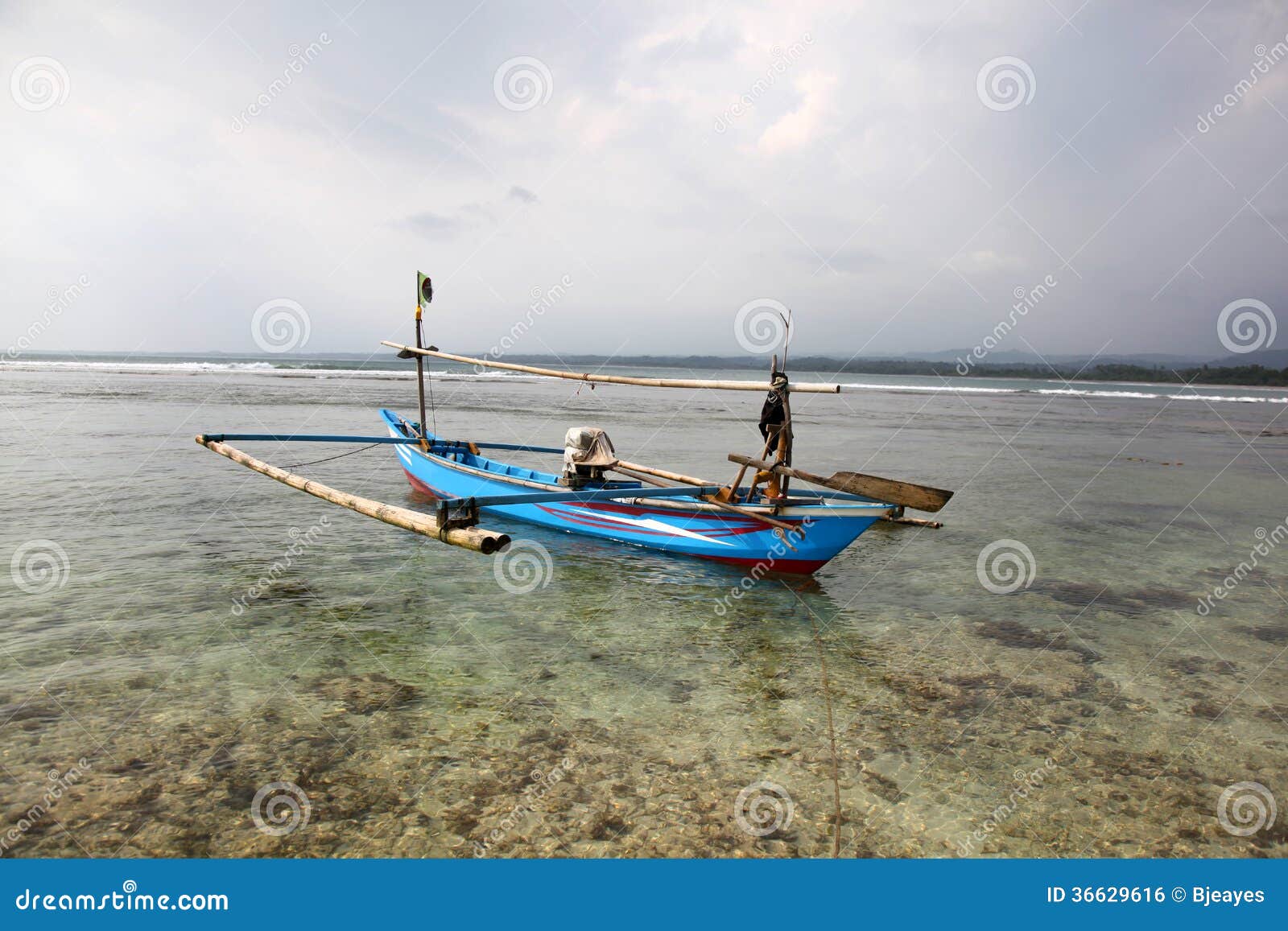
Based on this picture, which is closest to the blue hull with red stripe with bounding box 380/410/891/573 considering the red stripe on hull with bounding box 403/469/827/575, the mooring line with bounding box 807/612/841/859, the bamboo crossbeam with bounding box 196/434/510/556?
the red stripe on hull with bounding box 403/469/827/575

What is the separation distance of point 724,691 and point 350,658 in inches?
143

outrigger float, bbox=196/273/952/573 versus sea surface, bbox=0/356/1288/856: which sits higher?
outrigger float, bbox=196/273/952/573

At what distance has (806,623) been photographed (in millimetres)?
7934

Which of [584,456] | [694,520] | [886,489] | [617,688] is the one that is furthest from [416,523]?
[886,489]

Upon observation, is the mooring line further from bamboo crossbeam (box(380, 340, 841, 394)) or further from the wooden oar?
bamboo crossbeam (box(380, 340, 841, 394))

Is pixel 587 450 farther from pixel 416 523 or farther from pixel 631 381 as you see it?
pixel 416 523

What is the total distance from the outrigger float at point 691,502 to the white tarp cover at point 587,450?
2 centimetres

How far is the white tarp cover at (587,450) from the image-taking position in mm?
11031

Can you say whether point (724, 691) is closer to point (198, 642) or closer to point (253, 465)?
point (198, 642)

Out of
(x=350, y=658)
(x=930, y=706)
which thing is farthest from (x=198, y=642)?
(x=930, y=706)

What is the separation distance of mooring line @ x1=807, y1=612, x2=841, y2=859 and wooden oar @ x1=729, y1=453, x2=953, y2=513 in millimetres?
1769

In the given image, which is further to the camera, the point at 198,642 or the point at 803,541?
the point at 803,541

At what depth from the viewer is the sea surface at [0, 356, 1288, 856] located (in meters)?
4.20

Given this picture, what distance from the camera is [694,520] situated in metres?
9.73
